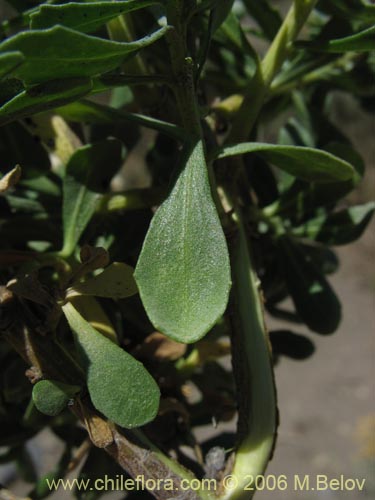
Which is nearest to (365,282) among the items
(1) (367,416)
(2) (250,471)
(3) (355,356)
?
(3) (355,356)

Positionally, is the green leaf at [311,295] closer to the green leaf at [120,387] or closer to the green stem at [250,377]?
the green stem at [250,377]

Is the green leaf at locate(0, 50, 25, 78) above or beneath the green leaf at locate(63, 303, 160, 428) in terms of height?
above

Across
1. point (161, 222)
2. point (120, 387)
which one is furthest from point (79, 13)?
point (120, 387)

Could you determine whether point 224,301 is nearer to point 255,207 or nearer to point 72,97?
point 72,97

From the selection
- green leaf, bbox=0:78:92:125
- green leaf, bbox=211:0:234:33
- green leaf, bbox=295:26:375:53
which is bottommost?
green leaf, bbox=295:26:375:53

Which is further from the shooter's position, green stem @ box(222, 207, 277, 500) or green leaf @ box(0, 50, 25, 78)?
green stem @ box(222, 207, 277, 500)

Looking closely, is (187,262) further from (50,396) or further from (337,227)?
(337,227)

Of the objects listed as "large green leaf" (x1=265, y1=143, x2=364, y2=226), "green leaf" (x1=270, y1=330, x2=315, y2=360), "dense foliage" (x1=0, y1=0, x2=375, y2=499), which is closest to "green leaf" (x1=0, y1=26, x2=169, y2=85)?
"dense foliage" (x1=0, y1=0, x2=375, y2=499)

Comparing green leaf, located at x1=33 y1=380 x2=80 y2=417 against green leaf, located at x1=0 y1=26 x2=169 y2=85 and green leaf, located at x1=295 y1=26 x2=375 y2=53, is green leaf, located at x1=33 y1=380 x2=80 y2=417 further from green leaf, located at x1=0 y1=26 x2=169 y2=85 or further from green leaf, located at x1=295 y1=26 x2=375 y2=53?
green leaf, located at x1=295 y1=26 x2=375 y2=53
